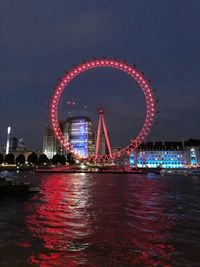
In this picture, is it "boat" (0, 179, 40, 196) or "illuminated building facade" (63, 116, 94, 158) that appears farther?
"illuminated building facade" (63, 116, 94, 158)

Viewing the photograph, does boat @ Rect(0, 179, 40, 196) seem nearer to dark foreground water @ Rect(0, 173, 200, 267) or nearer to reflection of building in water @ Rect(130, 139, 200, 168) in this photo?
dark foreground water @ Rect(0, 173, 200, 267)

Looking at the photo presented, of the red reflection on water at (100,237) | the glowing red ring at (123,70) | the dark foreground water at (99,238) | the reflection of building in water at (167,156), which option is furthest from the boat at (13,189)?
the reflection of building in water at (167,156)

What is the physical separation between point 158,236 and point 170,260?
3.38 meters

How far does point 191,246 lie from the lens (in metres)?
11.9

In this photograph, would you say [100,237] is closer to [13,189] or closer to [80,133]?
[13,189]

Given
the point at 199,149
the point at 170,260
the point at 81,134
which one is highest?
the point at 81,134

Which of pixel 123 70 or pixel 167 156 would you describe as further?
pixel 167 156

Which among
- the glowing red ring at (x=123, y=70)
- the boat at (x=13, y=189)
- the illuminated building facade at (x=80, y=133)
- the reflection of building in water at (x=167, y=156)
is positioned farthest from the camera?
the illuminated building facade at (x=80, y=133)

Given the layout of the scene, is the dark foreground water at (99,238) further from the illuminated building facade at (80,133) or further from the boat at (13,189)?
the illuminated building facade at (80,133)

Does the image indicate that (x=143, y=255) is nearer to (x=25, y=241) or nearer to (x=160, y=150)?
(x=25, y=241)

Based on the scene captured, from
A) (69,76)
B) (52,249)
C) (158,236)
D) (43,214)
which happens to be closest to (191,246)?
(158,236)

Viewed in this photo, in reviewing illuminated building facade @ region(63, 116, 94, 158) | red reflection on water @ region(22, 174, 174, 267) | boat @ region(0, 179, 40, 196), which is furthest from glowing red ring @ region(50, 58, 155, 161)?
illuminated building facade @ region(63, 116, 94, 158)

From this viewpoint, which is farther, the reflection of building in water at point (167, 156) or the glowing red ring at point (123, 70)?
the reflection of building in water at point (167, 156)

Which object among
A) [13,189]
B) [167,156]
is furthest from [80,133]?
[13,189]
